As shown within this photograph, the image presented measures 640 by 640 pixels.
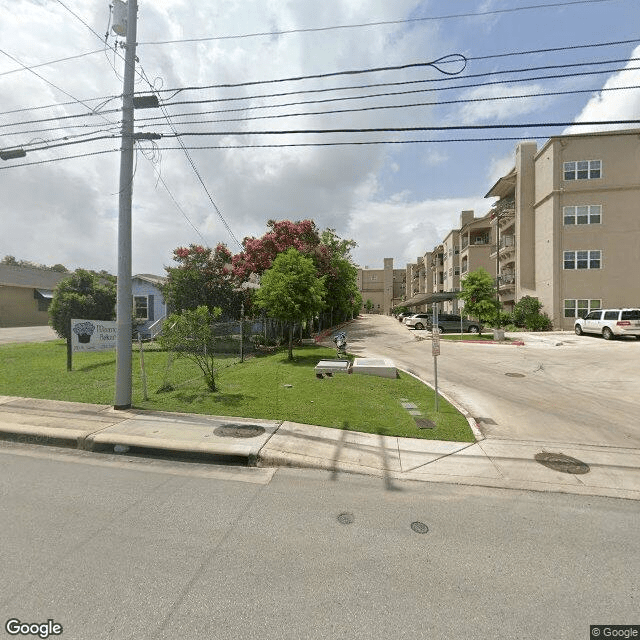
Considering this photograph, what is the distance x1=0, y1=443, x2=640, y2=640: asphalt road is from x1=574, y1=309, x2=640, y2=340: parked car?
2055 cm

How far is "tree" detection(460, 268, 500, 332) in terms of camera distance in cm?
2238

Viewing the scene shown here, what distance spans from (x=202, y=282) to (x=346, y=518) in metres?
17.0

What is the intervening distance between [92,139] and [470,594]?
10.5 metres

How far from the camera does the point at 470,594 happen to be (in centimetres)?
254

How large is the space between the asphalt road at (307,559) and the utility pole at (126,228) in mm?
2997

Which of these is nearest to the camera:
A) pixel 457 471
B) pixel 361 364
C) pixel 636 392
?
pixel 457 471

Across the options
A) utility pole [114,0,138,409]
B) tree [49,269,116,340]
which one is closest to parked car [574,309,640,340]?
utility pole [114,0,138,409]

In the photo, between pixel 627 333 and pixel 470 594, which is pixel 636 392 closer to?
pixel 470 594

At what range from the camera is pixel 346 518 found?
3.50 metres

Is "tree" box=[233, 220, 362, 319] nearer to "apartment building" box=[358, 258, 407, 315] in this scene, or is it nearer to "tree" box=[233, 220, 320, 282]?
"tree" box=[233, 220, 320, 282]

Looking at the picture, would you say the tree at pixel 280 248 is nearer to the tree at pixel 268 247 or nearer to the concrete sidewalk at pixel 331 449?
the tree at pixel 268 247

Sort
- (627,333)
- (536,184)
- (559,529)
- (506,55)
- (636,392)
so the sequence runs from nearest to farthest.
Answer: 1. (559,529)
2. (506,55)
3. (636,392)
4. (627,333)
5. (536,184)

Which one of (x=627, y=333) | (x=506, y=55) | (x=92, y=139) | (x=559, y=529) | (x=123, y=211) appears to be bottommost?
(x=559, y=529)

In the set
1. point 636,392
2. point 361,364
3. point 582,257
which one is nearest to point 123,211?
point 361,364
